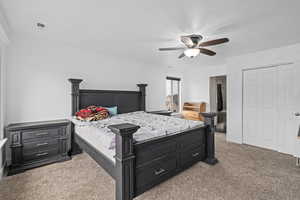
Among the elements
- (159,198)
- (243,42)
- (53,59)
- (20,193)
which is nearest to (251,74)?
(243,42)

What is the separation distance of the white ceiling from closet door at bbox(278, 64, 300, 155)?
68 centimetres

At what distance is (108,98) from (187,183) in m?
2.78

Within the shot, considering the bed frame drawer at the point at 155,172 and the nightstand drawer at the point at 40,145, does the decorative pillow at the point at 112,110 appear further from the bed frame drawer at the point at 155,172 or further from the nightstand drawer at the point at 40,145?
the bed frame drawer at the point at 155,172

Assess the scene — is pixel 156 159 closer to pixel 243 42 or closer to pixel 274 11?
pixel 274 11

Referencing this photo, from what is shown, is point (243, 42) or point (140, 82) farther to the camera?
point (140, 82)

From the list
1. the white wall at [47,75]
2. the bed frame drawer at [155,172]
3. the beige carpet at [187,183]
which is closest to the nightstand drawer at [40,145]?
the beige carpet at [187,183]

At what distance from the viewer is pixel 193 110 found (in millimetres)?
6074

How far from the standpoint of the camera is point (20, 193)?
189cm

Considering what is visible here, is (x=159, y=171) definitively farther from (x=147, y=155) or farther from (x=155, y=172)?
(x=147, y=155)

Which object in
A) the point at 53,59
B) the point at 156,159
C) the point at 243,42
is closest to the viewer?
the point at 156,159

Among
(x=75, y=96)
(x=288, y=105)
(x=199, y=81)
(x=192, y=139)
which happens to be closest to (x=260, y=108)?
(x=288, y=105)

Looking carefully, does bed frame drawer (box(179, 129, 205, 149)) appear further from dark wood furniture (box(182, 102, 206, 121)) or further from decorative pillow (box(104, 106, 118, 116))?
dark wood furniture (box(182, 102, 206, 121))

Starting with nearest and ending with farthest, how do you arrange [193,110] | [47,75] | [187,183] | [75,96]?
[187,183], [47,75], [75,96], [193,110]

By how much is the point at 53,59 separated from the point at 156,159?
314 cm
